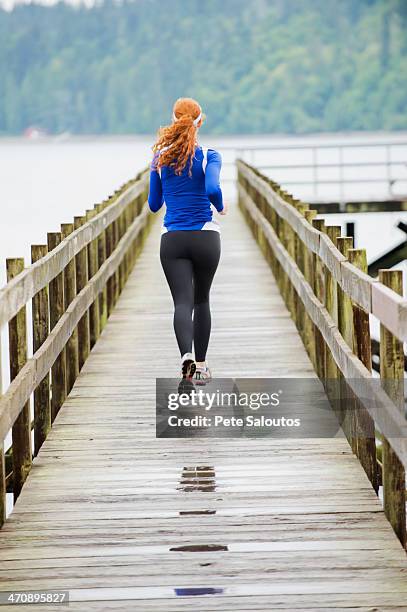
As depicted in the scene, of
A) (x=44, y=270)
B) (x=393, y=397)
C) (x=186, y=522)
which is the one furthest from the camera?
(x=44, y=270)

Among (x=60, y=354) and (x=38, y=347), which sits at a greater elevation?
(x=38, y=347)

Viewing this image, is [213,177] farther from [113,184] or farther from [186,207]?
[113,184]

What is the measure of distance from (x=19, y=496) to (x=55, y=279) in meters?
1.92

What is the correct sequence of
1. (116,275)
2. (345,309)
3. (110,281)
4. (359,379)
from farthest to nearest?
(116,275), (110,281), (345,309), (359,379)

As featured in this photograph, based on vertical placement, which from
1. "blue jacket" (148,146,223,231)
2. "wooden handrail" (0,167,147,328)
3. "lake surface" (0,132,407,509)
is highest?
"blue jacket" (148,146,223,231)

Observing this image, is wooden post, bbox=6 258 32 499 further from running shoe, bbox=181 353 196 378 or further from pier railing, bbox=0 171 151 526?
running shoe, bbox=181 353 196 378

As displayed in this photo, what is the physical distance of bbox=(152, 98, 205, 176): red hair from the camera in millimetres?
7535

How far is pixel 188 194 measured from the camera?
25.2 feet

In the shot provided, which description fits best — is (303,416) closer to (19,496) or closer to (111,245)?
(19,496)

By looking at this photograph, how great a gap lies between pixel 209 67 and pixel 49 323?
522 feet

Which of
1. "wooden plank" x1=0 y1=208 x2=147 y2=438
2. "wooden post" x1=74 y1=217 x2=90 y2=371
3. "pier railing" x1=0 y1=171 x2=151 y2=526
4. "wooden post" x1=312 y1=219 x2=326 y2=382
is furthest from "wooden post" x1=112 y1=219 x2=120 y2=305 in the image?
"wooden post" x1=312 y1=219 x2=326 y2=382

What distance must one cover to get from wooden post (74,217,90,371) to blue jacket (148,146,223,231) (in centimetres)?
148

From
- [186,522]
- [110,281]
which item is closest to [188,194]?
[186,522]

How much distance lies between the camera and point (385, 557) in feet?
17.4
